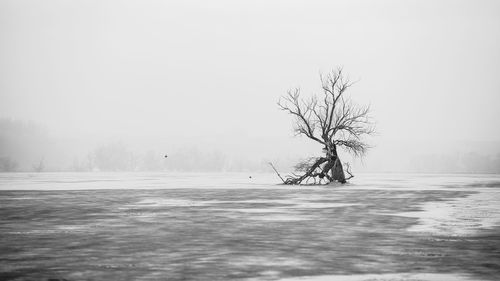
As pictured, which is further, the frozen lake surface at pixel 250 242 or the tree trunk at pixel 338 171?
the tree trunk at pixel 338 171

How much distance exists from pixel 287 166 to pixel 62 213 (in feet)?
336

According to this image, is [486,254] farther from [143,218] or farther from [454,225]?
[143,218]

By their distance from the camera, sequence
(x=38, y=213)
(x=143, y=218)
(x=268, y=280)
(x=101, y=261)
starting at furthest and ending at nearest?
(x=38, y=213) < (x=143, y=218) < (x=101, y=261) < (x=268, y=280)

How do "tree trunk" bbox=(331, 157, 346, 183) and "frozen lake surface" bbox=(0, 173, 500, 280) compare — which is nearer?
"frozen lake surface" bbox=(0, 173, 500, 280)

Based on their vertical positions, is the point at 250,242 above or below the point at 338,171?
below

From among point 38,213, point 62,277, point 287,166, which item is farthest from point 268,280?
point 287,166

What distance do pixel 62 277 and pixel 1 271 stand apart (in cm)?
133

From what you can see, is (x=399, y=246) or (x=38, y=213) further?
(x=38, y=213)

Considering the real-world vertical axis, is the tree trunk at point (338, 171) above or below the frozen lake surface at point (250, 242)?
above

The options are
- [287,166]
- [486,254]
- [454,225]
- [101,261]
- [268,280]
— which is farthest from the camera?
[287,166]

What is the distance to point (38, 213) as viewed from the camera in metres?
22.7

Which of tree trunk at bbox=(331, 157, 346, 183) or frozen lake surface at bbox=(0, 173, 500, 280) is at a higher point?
tree trunk at bbox=(331, 157, 346, 183)

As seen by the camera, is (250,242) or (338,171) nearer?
(250,242)

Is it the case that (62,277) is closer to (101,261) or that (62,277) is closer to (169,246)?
(101,261)
